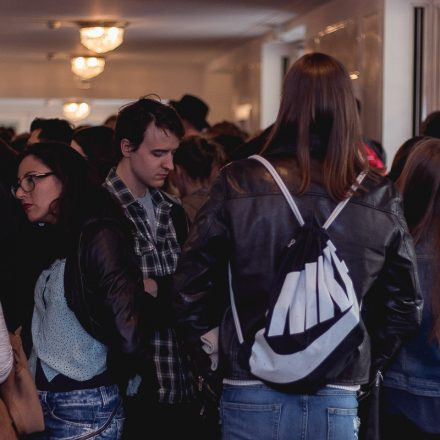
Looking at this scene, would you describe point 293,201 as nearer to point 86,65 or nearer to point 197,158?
point 197,158

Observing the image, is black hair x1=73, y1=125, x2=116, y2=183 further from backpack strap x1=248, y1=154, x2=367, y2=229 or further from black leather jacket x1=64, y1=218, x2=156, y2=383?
backpack strap x1=248, y1=154, x2=367, y2=229

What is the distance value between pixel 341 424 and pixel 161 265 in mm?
942

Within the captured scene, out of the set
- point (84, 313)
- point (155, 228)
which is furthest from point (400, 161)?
point (84, 313)

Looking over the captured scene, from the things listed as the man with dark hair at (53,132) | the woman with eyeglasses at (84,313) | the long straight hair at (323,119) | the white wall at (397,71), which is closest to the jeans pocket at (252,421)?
the woman with eyeglasses at (84,313)

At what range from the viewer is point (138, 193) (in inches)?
129

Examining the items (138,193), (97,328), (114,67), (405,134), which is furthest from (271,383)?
(114,67)

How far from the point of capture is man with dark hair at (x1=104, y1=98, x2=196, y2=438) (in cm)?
308

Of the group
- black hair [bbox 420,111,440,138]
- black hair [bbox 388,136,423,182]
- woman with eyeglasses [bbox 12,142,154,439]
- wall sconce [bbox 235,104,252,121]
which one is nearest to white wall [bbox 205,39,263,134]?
wall sconce [bbox 235,104,252,121]

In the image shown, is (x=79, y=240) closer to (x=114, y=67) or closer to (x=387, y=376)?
(x=387, y=376)

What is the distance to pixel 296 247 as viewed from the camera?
7.70ft

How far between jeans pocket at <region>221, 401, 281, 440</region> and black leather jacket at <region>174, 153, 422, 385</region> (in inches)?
3.2

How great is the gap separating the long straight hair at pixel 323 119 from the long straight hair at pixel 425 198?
0.51 m

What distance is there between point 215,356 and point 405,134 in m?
5.60

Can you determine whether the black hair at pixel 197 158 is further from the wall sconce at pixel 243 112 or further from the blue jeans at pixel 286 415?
the wall sconce at pixel 243 112
